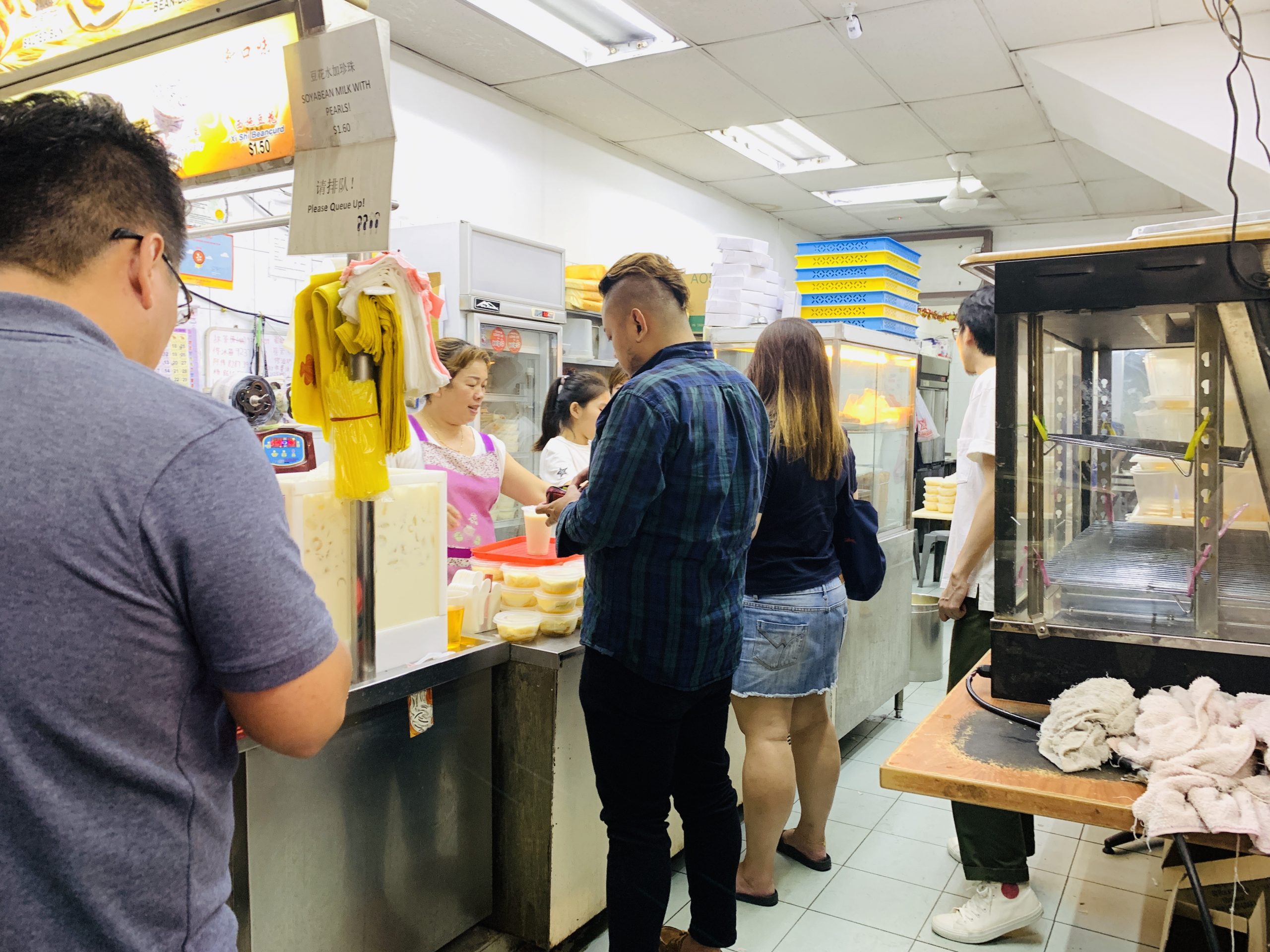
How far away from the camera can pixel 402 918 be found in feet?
7.14

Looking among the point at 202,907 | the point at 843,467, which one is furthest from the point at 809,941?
the point at 202,907

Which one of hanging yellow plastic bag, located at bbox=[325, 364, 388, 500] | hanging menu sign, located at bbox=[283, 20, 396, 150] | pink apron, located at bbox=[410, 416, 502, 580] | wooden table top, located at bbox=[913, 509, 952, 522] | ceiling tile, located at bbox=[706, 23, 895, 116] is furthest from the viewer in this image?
wooden table top, located at bbox=[913, 509, 952, 522]

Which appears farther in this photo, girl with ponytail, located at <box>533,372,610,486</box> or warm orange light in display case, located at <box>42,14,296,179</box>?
girl with ponytail, located at <box>533,372,610,486</box>

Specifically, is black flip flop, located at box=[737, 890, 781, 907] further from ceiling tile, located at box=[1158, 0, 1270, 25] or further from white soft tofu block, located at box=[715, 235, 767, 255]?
ceiling tile, located at box=[1158, 0, 1270, 25]

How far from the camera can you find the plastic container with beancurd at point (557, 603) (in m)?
2.38

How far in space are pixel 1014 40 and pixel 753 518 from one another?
3.56m

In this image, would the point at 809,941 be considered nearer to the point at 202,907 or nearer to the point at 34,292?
the point at 202,907

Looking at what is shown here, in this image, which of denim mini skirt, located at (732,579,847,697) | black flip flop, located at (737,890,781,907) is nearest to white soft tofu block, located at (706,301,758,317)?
denim mini skirt, located at (732,579,847,697)

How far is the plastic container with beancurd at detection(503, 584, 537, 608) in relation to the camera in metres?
2.46

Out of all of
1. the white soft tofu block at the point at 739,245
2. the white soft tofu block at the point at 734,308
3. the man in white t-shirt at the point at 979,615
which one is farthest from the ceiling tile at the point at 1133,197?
the man in white t-shirt at the point at 979,615

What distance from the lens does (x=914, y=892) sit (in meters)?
2.81

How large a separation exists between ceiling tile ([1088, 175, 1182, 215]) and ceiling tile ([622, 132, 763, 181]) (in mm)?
2805

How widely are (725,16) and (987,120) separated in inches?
90.2

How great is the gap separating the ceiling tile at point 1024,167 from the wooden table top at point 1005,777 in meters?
5.60
